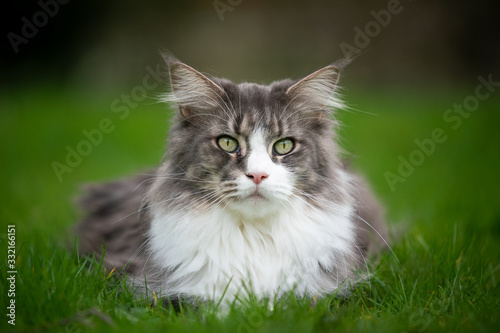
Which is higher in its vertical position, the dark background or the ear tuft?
the dark background

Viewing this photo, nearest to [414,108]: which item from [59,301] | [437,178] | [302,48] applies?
[302,48]

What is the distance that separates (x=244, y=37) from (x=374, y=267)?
9004 mm

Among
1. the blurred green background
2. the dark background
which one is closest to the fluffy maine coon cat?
the blurred green background

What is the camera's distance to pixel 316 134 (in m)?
2.76

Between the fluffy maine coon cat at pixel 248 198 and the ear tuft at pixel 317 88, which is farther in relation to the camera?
the ear tuft at pixel 317 88

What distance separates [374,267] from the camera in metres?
2.83

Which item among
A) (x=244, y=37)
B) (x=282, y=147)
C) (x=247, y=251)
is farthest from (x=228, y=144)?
(x=244, y=37)

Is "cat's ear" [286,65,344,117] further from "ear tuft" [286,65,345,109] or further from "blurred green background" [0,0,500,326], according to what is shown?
"blurred green background" [0,0,500,326]

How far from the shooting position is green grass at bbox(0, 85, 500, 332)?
2.22 meters

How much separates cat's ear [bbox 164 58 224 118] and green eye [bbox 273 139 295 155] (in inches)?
16.2

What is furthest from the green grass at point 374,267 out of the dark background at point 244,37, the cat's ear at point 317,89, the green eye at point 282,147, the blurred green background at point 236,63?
the dark background at point 244,37

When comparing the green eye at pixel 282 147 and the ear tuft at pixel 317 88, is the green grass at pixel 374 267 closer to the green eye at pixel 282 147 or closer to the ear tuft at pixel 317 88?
the green eye at pixel 282 147

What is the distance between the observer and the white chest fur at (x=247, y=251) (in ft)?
8.32

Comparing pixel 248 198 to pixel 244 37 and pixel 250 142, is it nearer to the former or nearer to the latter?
pixel 250 142
